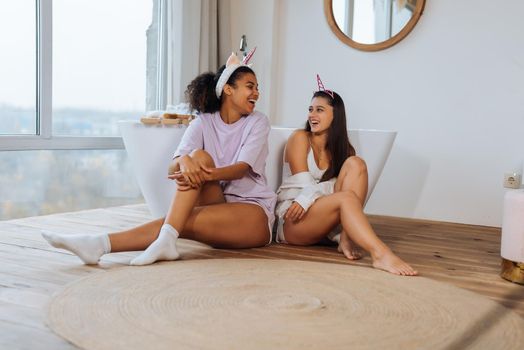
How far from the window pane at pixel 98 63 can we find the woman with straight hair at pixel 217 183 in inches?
47.1

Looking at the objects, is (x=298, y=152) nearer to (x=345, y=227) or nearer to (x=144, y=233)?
(x=345, y=227)

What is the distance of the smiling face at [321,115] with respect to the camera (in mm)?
2564

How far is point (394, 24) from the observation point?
3691 mm

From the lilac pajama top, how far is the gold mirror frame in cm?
160

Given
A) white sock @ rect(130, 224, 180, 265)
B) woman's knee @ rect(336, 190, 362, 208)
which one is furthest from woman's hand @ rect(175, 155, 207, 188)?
woman's knee @ rect(336, 190, 362, 208)

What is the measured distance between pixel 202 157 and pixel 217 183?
174 mm

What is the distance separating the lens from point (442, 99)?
3.60m

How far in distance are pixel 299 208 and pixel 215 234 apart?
0.35 meters

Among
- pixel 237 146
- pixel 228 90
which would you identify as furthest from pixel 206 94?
pixel 237 146

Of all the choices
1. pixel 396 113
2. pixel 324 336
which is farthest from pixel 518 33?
pixel 324 336

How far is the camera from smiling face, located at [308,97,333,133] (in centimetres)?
256

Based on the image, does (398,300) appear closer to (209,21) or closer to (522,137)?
(522,137)

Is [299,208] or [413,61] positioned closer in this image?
[299,208]

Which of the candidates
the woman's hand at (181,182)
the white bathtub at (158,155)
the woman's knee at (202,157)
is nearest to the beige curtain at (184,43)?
the white bathtub at (158,155)
